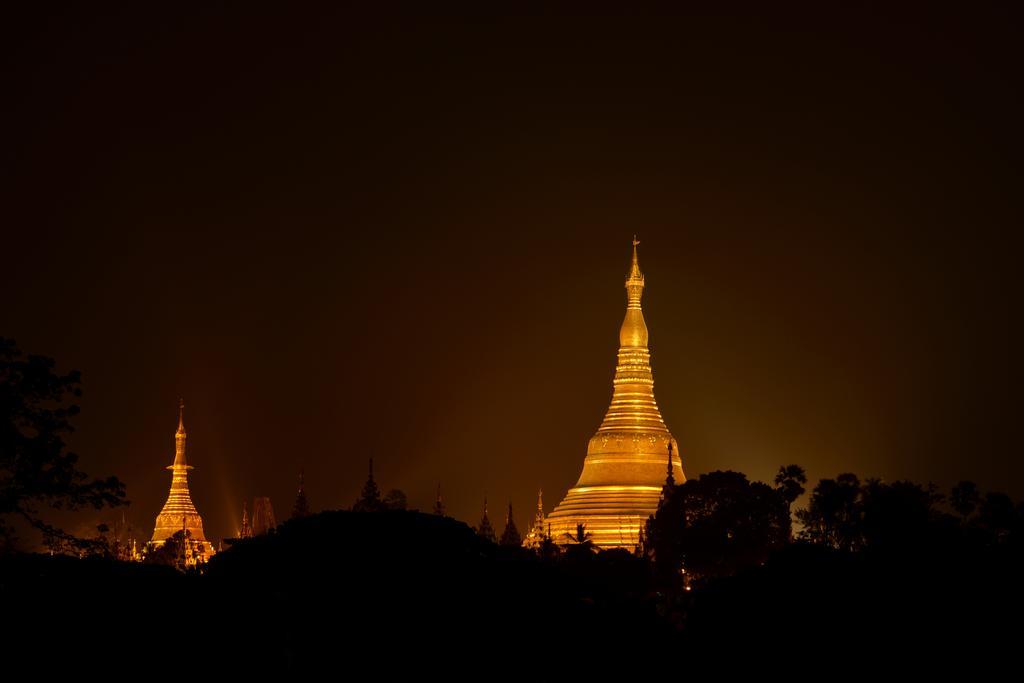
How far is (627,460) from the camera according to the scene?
435 feet

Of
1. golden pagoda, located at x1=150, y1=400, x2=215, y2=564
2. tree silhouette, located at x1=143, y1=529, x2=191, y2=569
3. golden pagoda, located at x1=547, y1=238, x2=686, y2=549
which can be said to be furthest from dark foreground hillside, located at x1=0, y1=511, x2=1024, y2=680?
golden pagoda, located at x1=150, y1=400, x2=215, y2=564

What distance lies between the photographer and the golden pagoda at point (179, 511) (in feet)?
502

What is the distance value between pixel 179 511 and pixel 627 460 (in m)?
39.0

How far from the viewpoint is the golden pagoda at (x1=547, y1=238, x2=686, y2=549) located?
12769 cm

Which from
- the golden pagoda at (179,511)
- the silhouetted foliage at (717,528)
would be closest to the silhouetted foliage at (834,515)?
the silhouetted foliage at (717,528)

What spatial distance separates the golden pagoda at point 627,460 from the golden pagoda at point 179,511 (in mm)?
30699

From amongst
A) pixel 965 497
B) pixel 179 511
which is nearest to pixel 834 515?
pixel 965 497

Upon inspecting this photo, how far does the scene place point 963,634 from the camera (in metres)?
50.1

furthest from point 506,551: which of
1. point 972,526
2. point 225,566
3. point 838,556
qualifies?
point 972,526

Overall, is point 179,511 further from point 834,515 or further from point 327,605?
point 327,605

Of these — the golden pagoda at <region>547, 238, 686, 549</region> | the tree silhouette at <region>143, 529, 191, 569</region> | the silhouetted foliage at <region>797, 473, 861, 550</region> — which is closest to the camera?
the silhouetted foliage at <region>797, 473, 861, 550</region>

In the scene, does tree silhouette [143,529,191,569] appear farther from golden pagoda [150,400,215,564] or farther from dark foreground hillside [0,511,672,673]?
dark foreground hillside [0,511,672,673]

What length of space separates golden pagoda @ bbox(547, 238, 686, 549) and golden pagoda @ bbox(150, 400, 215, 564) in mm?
30699

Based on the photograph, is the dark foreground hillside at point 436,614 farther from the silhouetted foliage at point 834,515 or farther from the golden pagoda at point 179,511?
the golden pagoda at point 179,511
